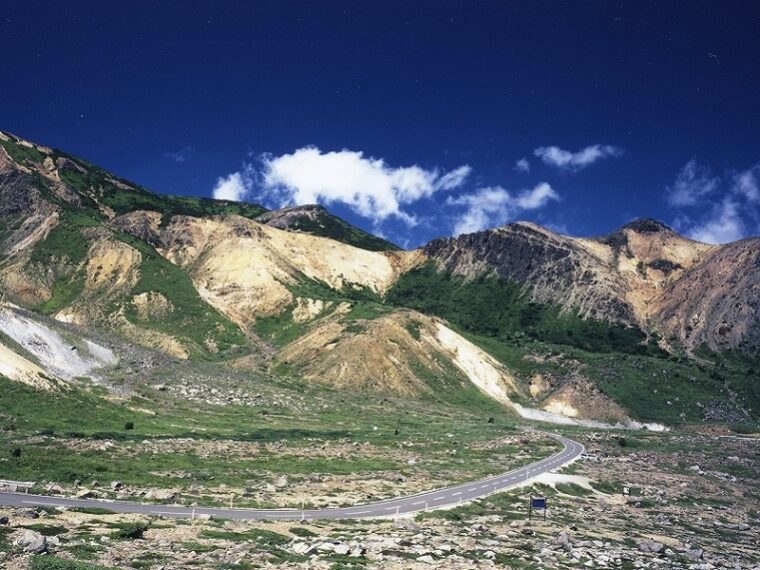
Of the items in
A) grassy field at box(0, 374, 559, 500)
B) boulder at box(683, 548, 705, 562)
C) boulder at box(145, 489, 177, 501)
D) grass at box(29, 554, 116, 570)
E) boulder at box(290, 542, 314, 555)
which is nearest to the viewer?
grass at box(29, 554, 116, 570)

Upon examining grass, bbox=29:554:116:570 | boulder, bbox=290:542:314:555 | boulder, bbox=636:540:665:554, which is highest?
boulder, bbox=636:540:665:554

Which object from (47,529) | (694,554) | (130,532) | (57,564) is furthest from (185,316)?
(57,564)

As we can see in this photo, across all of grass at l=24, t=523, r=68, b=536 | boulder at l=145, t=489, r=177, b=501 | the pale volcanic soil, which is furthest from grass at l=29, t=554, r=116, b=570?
boulder at l=145, t=489, r=177, b=501

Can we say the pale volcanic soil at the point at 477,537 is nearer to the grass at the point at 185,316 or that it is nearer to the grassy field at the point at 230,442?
the grassy field at the point at 230,442

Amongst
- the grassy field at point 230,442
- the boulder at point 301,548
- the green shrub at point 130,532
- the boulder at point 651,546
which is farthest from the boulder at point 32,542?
the boulder at point 651,546

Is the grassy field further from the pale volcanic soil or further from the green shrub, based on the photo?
the green shrub

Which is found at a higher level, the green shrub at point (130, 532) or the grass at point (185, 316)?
the grass at point (185, 316)

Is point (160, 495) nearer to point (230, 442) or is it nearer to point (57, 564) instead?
point (57, 564)

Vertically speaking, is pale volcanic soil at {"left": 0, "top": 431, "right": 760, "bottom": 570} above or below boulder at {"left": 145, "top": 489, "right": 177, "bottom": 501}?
above

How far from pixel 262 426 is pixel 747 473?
67.9 m

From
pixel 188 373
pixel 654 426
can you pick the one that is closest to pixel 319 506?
pixel 188 373

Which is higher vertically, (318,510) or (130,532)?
(130,532)

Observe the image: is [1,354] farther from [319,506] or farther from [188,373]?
[319,506]

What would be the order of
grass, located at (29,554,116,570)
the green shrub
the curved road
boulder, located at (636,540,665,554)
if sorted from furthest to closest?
the curved road < boulder, located at (636,540,665,554) < the green shrub < grass, located at (29,554,116,570)
